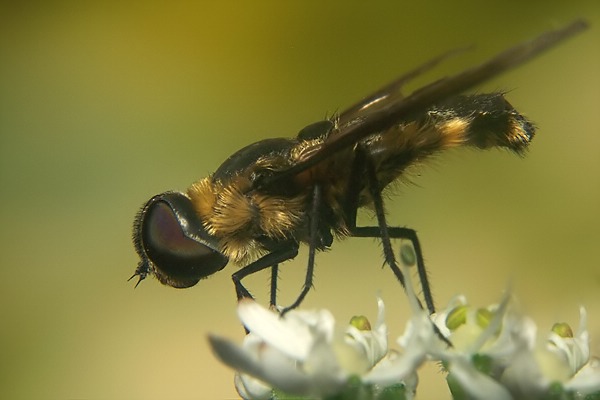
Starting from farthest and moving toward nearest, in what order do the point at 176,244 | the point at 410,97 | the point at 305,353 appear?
1. the point at 176,244
2. the point at 410,97
3. the point at 305,353

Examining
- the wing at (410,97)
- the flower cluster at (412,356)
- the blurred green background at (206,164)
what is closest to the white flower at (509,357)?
the flower cluster at (412,356)

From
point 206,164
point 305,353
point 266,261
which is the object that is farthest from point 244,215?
point 206,164

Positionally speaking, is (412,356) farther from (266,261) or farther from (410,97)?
(266,261)

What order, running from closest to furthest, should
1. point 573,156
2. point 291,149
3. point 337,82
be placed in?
point 291,149 → point 573,156 → point 337,82

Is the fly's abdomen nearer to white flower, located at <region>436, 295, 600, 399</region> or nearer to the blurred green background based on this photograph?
white flower, located at <region>436, 295, 600, 399</region>

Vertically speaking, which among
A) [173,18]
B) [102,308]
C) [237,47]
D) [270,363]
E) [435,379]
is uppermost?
[173,18]

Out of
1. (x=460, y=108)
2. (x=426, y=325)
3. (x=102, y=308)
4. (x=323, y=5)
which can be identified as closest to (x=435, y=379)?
(x=460, y=108)

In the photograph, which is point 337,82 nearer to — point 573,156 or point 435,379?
point 573,156
